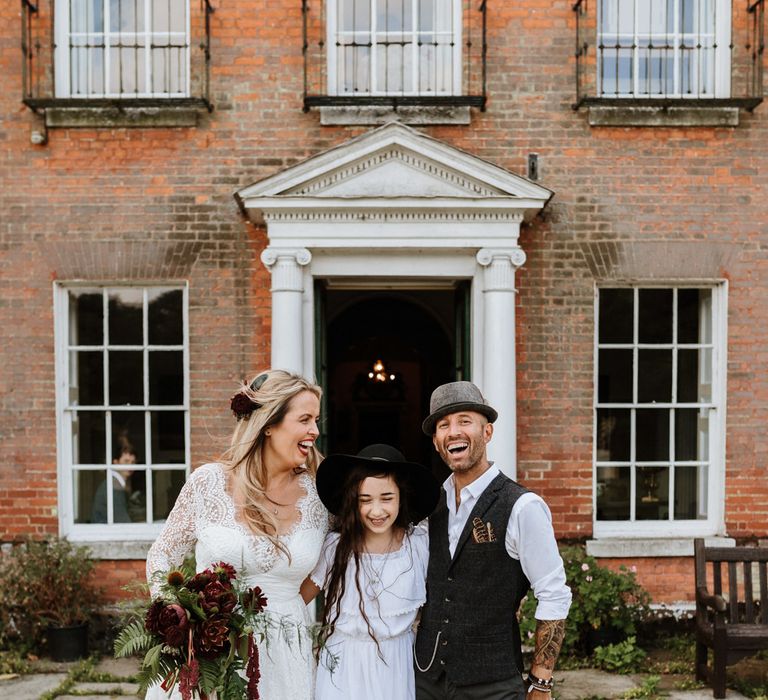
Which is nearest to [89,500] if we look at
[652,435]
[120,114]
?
[120,114]

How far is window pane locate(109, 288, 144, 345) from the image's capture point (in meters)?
6.67

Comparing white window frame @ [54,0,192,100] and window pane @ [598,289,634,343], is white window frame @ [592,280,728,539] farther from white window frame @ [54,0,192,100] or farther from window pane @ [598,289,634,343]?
white window frame @ [54,0,192,100]

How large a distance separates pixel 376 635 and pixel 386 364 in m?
8.65

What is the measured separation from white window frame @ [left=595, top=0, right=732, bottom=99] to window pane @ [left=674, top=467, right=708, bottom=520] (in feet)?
10.6

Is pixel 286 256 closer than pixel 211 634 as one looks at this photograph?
No

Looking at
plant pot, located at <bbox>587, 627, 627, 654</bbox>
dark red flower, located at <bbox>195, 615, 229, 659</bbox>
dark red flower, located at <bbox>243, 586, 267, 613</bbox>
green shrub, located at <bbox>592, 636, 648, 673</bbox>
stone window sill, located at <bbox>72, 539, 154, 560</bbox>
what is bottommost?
green shrub, located at <bbox>592, 636, 648, 673</bbox>

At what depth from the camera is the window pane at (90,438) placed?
6.74 m

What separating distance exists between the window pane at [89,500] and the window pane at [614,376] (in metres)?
4.37

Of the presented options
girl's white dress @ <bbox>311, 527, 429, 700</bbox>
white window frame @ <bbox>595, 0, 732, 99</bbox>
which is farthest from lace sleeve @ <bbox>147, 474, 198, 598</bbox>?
white window frame @ <bbox>595, 0, 732, 99</bbox>

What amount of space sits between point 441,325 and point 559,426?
407 centimetres

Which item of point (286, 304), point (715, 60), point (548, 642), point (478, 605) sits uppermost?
point (715, 60)

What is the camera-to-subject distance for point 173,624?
261 cm

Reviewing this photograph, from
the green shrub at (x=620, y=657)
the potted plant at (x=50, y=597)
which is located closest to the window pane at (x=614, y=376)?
the green shrub at (x=620, y=657)

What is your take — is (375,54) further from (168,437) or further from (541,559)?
(541,559)
